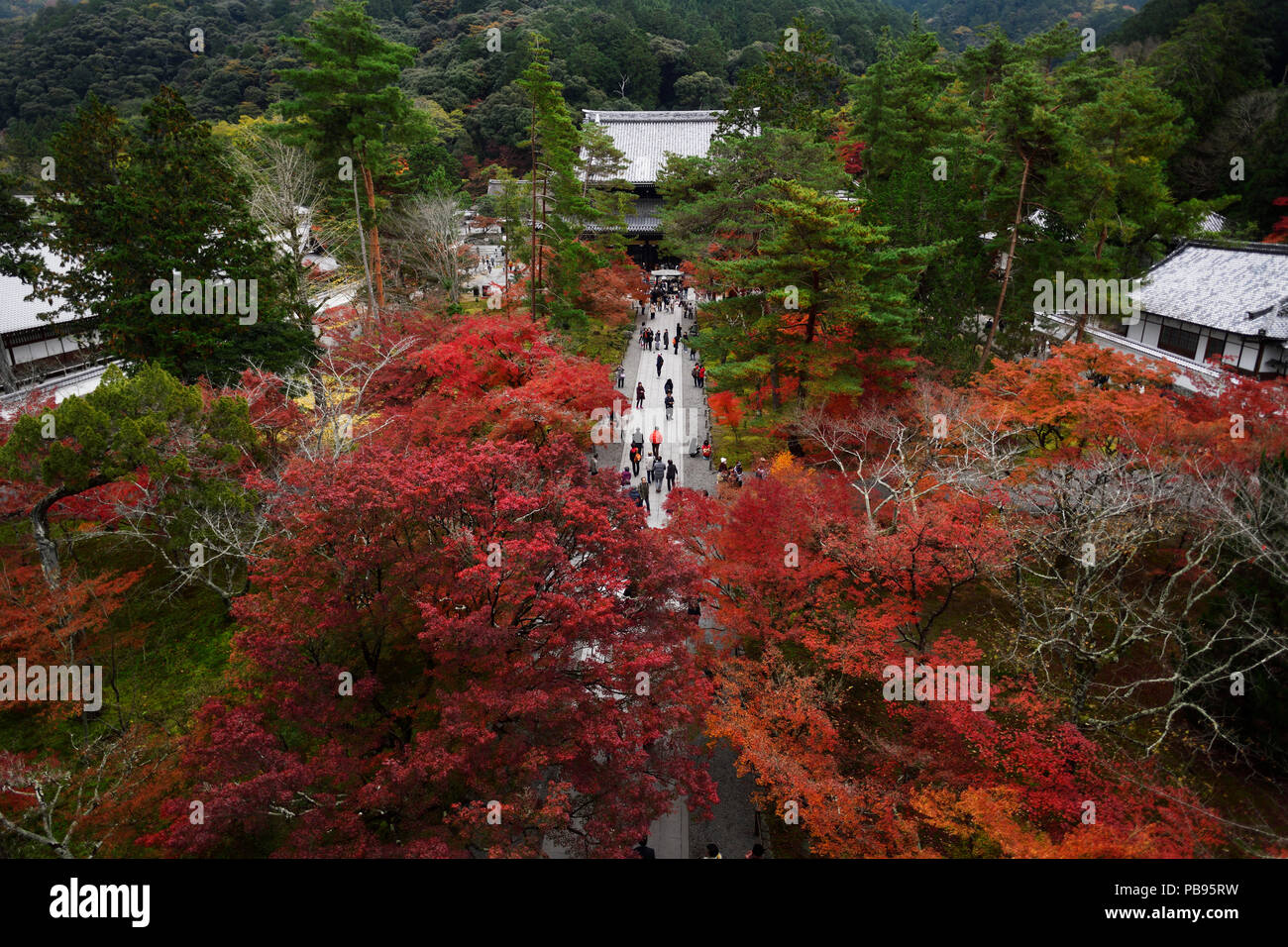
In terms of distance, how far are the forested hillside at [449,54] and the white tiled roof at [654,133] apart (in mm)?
12288

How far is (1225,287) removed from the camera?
2652 cm

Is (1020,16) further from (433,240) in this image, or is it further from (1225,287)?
(433,240)

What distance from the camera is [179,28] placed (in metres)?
69.0

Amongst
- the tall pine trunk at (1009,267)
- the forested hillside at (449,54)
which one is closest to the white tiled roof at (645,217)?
the forested hillside at (449,54)

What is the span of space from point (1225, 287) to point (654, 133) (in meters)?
37.6

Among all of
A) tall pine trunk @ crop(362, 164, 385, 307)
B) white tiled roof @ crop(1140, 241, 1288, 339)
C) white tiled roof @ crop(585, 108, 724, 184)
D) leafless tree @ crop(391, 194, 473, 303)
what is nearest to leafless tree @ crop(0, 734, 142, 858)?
tall pine trunk @ crop(362, 164, 385, 307)

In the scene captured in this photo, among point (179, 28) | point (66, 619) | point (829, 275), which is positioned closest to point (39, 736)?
point (66, 619)

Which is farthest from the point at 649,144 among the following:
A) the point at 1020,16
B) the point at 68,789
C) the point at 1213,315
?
the point at 1020,16

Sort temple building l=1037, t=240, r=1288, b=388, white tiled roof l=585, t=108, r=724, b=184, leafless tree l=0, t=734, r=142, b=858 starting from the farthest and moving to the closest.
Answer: white tiled roof l=585, t=108, r=724, b=184, temple building l=1037, t=240, r=1288, b=388, leafless tree l=0, t=734, r=142, b=858

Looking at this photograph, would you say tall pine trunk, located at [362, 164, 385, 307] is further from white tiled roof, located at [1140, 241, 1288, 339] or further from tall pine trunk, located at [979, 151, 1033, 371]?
white tiled roof, located at [1140, 241, 1288, 339]

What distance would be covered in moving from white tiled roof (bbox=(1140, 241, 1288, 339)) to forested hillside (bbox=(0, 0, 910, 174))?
4113cm

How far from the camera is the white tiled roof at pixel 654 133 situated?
50.1 m

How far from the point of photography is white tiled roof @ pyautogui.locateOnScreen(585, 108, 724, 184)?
5006cm

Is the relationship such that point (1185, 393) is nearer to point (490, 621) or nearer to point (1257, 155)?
point (1257, 155)
